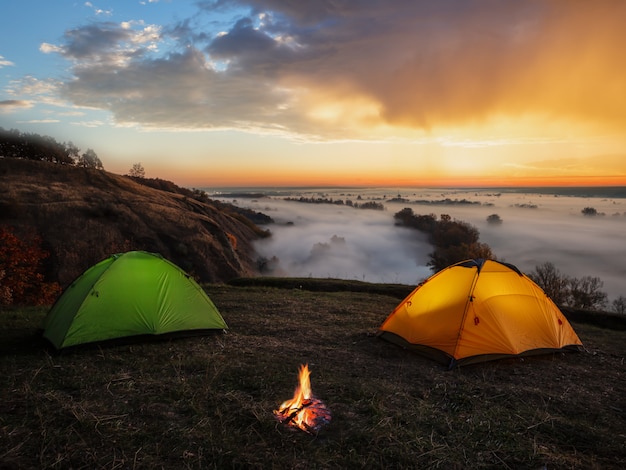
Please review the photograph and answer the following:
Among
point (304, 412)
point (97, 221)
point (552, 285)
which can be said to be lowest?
point (552, 285)

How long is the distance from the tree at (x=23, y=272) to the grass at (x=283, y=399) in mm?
23389

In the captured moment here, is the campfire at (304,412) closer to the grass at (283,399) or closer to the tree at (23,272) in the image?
the grass at (283,399)

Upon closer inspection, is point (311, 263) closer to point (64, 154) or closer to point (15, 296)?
point (64, 154)

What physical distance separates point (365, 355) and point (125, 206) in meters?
44.5

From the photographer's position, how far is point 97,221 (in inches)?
1639

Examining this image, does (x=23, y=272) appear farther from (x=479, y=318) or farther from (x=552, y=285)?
(x=552, y=285)

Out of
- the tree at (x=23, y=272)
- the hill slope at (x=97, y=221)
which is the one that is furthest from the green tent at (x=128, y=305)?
the hill slope at (x=97, y=221)

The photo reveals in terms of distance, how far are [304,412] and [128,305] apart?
6.21m

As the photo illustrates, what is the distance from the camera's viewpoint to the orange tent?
9.59 metres

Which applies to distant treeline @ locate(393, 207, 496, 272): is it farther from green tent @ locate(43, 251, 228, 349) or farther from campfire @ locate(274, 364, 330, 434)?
campfire @ locate(274, 364, 330, 434)

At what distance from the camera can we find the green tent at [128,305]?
31.9 ft

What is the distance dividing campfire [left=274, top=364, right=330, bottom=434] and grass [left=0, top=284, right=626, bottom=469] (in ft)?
0.57

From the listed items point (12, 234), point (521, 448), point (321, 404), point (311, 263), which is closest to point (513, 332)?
point (521, 448)

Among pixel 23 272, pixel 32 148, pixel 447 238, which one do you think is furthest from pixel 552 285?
pixel 32 148
